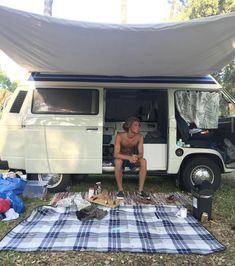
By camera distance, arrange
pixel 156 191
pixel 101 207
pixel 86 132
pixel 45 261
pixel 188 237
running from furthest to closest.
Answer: pixel 156 191
pixel 86 132
pixel 101 207
pixel 188 237
pixel 45 261

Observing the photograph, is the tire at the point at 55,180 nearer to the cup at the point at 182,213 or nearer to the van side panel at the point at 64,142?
the van side panel at the point at 64,142

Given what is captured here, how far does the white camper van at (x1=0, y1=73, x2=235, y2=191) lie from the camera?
682 cm

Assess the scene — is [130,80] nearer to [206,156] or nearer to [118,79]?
[118,79]

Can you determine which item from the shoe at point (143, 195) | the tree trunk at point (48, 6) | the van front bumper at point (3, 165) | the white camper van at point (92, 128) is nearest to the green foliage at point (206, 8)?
the tree trunk at point (48, 6)

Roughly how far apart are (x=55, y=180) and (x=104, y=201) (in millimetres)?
1316

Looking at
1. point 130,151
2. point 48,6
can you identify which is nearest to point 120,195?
point 130,151

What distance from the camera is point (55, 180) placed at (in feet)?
23.3

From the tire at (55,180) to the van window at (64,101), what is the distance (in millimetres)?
1165

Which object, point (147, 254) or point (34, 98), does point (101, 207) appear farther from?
point (34, 98)

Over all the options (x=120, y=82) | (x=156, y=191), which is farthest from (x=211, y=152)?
(x=120, y=82)

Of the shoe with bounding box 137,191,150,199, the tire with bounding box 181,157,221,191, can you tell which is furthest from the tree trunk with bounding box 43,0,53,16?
the shoe with bounding box 137,191,150,199

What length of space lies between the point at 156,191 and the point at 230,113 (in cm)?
198

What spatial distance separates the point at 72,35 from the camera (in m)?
5.07

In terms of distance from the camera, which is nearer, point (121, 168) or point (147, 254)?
point (147, 254)
